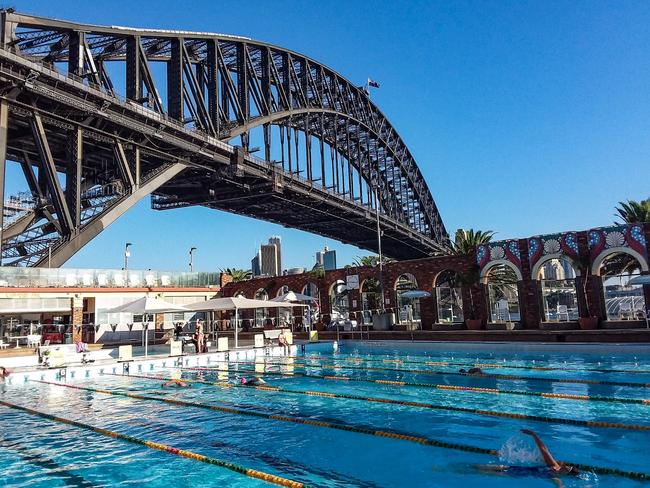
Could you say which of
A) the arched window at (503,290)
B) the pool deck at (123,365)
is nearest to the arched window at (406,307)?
Answer: the arched window at (503,290)

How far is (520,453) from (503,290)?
37.9 meters

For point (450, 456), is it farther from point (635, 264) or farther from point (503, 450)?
point (635, 264)

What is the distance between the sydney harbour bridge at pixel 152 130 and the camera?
26.5 meters

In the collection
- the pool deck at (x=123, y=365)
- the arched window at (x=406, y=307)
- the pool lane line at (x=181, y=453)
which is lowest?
the pool lane line at (x=181, y=453)

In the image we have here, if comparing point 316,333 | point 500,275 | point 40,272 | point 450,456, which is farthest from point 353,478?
point 500,275

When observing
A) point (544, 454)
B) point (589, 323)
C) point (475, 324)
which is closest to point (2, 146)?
point (475, 324)

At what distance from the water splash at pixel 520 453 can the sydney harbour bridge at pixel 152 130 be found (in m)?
24.9

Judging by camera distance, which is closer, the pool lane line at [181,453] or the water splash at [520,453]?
the pool lane line at [181,453]

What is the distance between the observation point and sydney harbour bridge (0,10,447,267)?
26516 millimetres

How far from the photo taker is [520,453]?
6.82 m

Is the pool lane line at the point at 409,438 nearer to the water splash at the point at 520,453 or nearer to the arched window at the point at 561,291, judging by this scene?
the water splash at the point at 520,453

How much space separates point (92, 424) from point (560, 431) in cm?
926

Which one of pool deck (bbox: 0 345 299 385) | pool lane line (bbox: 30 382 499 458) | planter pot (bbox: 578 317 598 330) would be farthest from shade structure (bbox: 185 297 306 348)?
planter pot (bbox: 578 317 598 330)

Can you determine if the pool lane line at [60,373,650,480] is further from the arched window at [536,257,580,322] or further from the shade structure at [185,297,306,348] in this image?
the arched window at [536,257,580,322]
